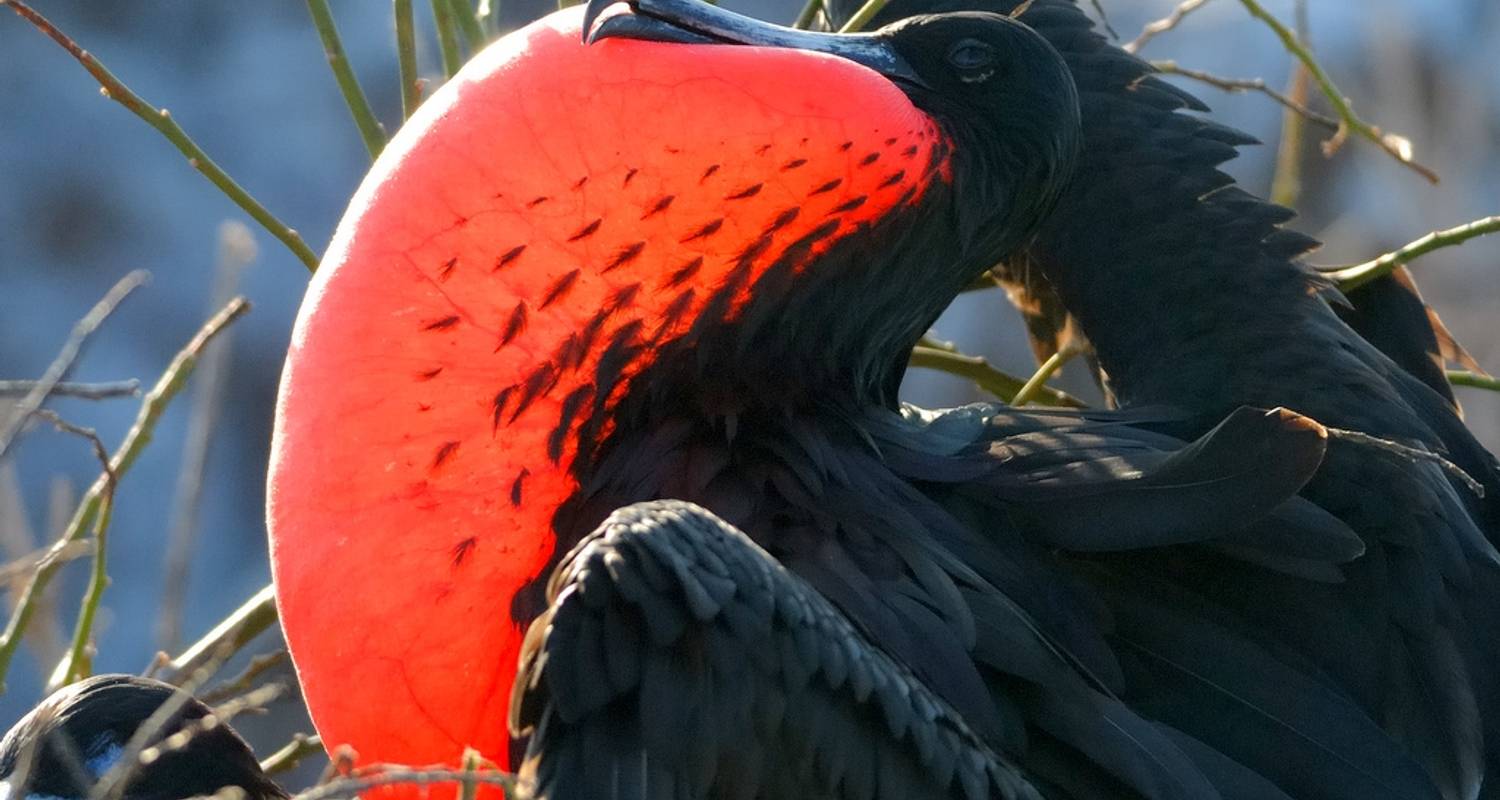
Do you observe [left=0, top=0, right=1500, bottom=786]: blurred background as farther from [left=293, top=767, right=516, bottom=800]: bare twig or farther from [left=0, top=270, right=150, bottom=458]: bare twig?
[left=293, top=767, right=516, bottom=800]: bare twig

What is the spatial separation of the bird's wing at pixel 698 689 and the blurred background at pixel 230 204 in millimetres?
6075

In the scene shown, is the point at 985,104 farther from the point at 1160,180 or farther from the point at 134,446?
the point at 134,446

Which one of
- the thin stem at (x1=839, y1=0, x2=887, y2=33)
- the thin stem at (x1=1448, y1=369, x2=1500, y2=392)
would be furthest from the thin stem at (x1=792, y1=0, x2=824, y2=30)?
the thin stem at (x1=1448, y1=369, x2=1500, y2=392)

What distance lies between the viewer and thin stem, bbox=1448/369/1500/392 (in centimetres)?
274

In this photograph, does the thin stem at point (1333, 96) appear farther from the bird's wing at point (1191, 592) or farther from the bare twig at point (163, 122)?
the bare twig at point (163, 122)

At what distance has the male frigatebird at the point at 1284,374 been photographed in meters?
2.31

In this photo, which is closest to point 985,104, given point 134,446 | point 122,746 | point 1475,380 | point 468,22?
point 468,22

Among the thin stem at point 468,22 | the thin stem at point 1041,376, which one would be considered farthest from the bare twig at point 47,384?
the thin stem at point 1041,376

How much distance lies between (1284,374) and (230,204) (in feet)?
24.0

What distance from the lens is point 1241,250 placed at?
275 centimetres

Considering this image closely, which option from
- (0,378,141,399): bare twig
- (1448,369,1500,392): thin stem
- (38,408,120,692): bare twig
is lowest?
(1448,369,1500,392): thin stem

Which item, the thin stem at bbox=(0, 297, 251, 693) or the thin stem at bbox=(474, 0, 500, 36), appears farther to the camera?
the thin stem at bbox=(474, 0, 500, 36)

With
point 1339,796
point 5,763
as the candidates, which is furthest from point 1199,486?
point 5,763

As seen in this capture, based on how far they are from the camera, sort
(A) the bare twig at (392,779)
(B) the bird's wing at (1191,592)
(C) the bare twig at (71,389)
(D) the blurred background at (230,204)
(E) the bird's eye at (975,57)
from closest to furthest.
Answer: (A) the bare twig at (392,779), (C) the bare twig at (71,389), (B) the bird's wing at (1191,592), (E) the bird's eye at (975,57), (D) the blurred background at (230,204)
